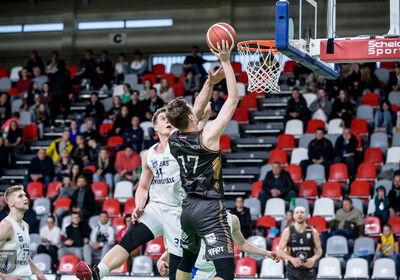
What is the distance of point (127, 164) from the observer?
16.3m

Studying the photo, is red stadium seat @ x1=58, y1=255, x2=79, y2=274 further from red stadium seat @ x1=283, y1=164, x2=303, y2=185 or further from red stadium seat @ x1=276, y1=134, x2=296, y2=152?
red stadium seat @ x1=276, y1=134, x2=296, y2=152

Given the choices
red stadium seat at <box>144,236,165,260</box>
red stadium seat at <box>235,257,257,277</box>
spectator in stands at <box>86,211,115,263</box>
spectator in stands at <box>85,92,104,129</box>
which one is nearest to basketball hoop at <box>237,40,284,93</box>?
red stadium seat at <box>235,257,257,277</box>

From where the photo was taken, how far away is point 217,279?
226 inches

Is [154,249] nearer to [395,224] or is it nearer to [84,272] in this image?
[395,224]

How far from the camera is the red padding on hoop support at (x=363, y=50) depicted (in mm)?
7602

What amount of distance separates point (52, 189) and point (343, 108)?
7.38 metres

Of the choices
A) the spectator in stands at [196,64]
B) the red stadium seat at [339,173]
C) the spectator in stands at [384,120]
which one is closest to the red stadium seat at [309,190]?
the red stadium seat at [339,173]

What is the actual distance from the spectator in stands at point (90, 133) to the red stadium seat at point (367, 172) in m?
6.73

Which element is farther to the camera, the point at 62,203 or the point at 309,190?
the point at 62,203

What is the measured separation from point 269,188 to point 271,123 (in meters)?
3.55

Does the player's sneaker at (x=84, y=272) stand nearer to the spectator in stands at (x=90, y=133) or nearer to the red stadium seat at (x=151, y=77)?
the spectator in stands at (x=90, y=133)

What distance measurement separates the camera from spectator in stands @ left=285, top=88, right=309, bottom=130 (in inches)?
669

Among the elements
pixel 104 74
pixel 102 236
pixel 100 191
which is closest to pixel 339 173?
pixel 102 236

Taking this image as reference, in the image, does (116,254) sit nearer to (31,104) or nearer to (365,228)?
(365,228)
